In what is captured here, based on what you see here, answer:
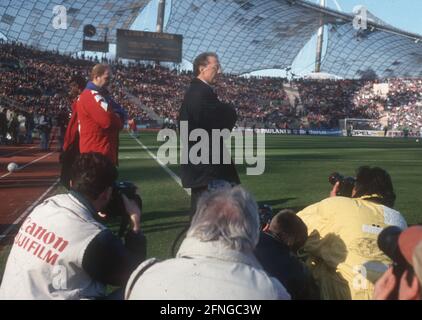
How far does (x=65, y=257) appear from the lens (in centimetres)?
274

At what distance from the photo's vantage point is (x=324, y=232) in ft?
12.5

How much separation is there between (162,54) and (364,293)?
52849 mm

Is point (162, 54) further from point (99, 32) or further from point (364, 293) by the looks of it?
point (364, 293)

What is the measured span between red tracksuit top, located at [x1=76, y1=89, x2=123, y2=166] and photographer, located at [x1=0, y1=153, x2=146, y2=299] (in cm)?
262

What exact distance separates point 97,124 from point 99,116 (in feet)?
0.47

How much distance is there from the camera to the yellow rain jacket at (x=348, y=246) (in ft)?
11.7

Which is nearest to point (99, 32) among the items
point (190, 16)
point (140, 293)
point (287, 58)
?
point (190, 16)

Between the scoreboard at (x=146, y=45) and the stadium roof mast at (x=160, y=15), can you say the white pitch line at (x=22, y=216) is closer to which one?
the scoreboard at (x=146, y=45)

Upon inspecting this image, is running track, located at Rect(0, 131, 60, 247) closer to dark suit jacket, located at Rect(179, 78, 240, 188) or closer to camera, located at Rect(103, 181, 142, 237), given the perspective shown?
dark suit jacket, located at Rect(179, 78, 240, 188)

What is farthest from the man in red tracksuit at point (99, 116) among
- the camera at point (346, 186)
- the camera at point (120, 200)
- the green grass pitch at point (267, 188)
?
the camera at point (346, 186)

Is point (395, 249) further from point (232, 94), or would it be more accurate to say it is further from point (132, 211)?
point (232, 94)

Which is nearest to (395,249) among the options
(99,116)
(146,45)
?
(99,116)

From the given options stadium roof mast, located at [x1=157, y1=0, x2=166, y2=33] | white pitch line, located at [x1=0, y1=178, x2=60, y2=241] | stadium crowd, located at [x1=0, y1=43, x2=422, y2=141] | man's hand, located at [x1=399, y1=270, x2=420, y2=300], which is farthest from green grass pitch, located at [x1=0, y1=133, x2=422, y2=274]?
stadium roof mast, located at [x1=157, y1=0, x2=166, y2=33]

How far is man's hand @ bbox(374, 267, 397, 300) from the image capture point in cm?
217
